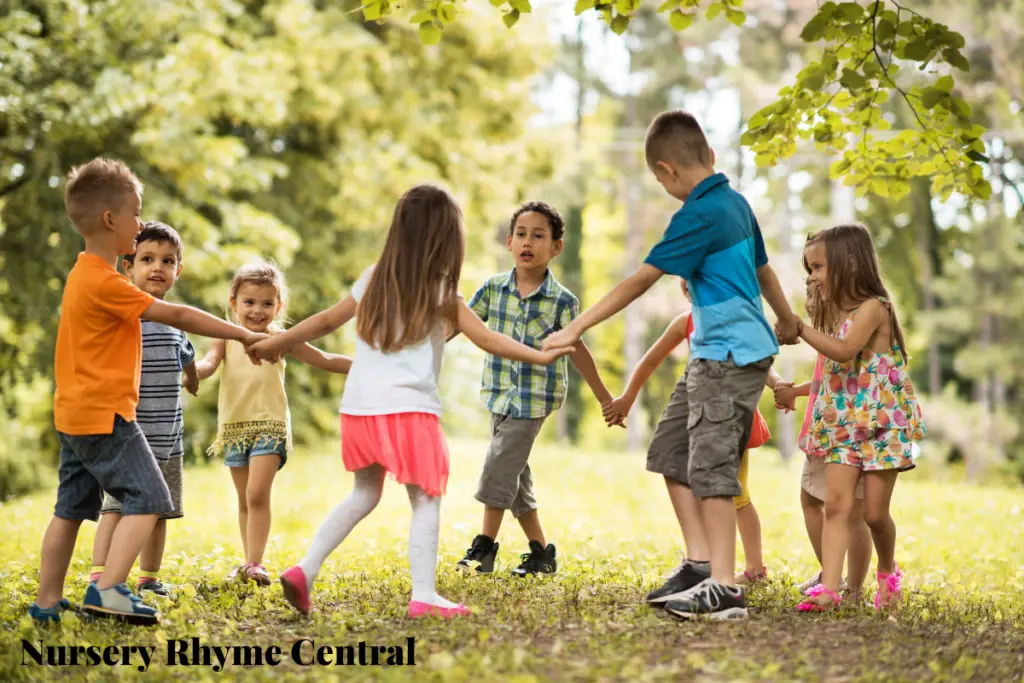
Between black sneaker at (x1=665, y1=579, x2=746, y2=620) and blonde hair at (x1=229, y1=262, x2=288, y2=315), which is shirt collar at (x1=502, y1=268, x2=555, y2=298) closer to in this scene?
blonde hair at (x1=229, y1=262, x2=288, y2=315)

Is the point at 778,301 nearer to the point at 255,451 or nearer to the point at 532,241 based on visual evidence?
the point at 532,241

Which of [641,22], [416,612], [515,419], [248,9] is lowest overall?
[416,612]

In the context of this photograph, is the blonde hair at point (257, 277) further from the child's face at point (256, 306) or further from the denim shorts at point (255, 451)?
the denim shorts at point (255, 451)

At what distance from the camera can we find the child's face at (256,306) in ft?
20.0

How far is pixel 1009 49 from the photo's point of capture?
81.5ft

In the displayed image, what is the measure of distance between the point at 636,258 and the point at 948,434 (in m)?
10.3

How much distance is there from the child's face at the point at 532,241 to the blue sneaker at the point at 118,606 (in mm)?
2815

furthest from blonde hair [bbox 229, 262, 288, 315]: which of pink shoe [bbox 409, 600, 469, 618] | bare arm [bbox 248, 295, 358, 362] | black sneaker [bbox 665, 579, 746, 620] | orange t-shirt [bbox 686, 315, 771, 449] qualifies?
black sneaker [bbox 665, 579, 746, 620]

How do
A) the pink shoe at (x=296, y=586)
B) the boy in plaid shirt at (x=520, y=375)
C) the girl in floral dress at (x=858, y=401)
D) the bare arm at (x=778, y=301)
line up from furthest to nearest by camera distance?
the boy in plaid shirt at (x=520, y=375)
the girl in floral dress at (x=858, y=401)
the bare arm at (x=778, y=301)
the pink shoe at (x=296, y=586)

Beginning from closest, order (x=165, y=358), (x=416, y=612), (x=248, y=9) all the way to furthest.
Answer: (x=416, y=612) → (x=165, y=358) → (x=248, y=9)

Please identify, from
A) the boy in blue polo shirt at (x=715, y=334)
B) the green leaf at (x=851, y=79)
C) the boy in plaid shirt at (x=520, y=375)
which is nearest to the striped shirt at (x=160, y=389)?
the boy in plaid shirt at (x=520, y=375)

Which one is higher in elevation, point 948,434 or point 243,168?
point 243,168

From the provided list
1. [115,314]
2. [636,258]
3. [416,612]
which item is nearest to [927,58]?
[416,612]

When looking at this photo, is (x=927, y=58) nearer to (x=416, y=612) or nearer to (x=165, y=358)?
(x=416, y=612)
